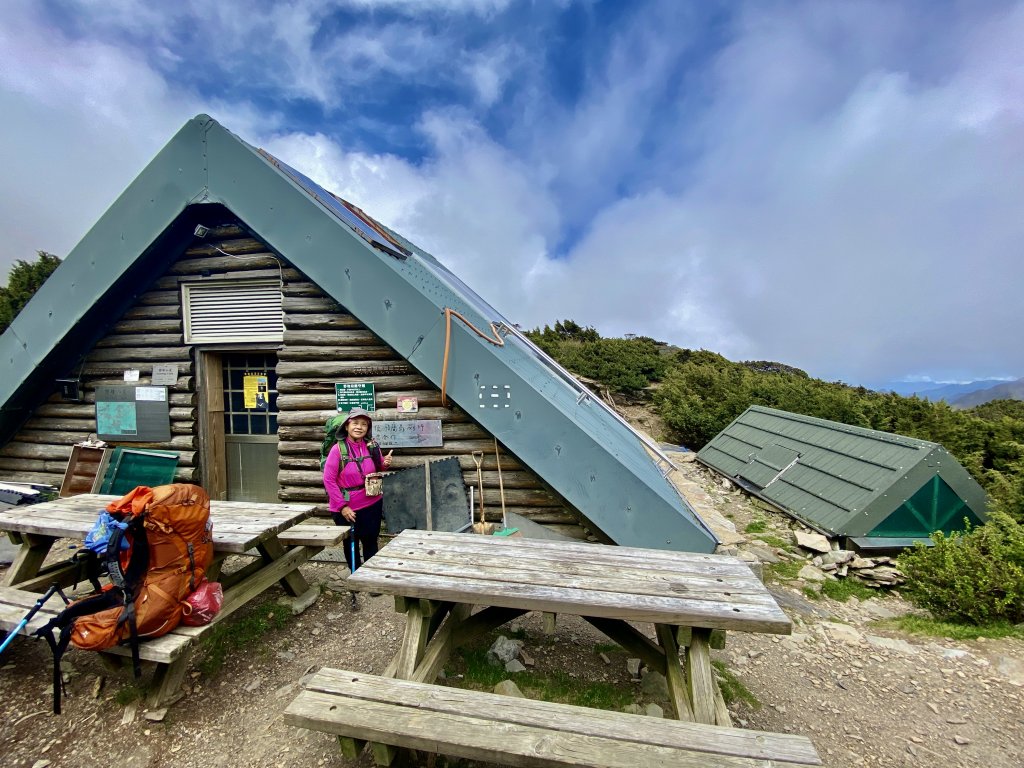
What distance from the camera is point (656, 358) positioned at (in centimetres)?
2220

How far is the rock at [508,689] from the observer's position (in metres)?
3.02

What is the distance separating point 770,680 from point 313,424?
5.01m

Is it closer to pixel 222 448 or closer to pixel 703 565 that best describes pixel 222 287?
pixel 222 448

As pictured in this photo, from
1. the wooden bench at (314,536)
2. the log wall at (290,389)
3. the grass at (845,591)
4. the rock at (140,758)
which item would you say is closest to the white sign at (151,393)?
the log wall at (290,389)

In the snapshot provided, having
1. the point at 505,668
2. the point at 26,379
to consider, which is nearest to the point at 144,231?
the point at 26,379

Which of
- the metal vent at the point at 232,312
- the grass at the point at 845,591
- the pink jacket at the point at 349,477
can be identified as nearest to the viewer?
the pink jacket at the point at 349,477

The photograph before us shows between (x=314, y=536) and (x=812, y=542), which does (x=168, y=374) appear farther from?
(x=812, y=542)

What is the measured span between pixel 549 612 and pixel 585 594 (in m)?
0.28

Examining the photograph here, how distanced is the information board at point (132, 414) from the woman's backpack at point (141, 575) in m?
3.64

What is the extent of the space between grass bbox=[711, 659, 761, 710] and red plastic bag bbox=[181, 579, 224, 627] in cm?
347

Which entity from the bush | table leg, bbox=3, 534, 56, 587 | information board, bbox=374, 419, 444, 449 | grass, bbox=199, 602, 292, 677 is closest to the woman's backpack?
grass, bbox=199, 602, 292, 677

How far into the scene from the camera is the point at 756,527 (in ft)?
22.4

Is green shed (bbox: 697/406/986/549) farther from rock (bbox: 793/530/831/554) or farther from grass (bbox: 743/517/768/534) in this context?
grass (bbox: 743/517/768/534)

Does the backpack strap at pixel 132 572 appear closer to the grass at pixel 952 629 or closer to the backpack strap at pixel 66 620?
the backpack strap at pixel 66 620
